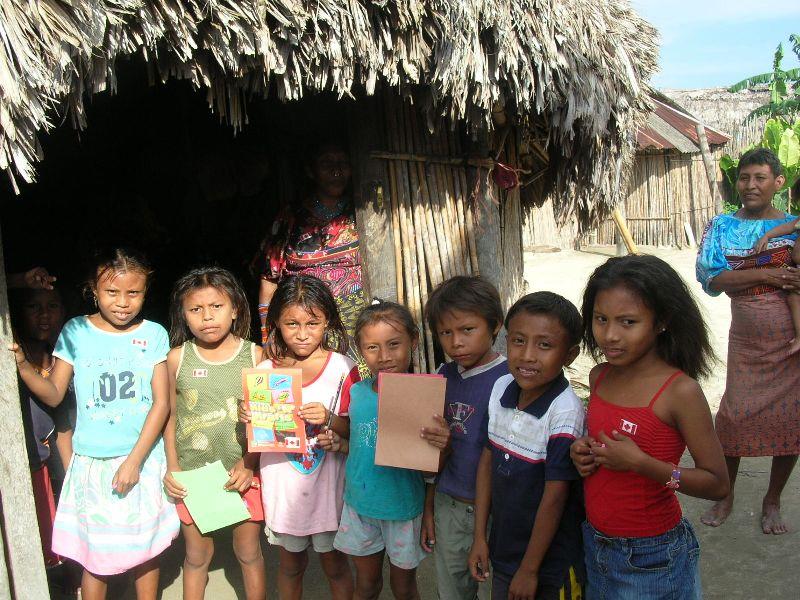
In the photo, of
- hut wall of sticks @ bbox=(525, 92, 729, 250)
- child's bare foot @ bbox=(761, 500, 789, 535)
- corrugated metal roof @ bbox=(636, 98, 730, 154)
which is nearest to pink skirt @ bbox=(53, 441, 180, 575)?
child's bare foot @ bbox=(761, 500, 789, 535)

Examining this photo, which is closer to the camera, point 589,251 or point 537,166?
point 537,166

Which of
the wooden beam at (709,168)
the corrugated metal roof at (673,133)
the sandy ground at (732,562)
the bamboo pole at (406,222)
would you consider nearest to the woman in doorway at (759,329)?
the sandy ground at (732,562)

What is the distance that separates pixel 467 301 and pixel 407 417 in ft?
1.41

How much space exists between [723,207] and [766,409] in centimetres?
1254

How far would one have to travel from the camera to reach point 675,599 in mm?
1879

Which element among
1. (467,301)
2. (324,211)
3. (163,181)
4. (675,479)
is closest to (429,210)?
(324,211)

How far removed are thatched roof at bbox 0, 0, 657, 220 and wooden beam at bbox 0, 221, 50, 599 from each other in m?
0.66

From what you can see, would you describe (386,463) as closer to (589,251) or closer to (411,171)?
(411,171)

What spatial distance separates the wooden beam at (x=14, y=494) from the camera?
226cm

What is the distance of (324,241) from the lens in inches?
136

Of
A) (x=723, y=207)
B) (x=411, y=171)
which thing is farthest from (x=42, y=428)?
(x=723, y=207)

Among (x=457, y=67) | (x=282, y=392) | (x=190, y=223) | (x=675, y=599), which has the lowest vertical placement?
(x=675, y=599)

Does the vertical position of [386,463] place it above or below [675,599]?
above

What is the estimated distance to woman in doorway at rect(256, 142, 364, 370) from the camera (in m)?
3.40
